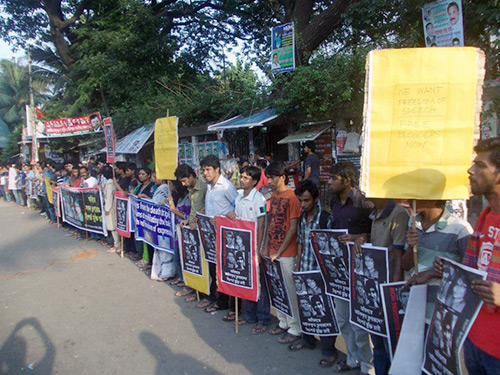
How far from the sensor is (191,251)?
205 inches

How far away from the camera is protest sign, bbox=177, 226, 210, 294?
504 cm

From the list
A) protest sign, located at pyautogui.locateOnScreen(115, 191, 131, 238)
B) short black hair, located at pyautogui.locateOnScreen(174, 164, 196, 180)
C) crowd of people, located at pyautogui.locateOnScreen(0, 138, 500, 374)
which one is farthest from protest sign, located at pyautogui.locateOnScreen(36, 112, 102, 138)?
short black hair, located at pyautogui.locateOnScreen(174, 164, 196, 180)

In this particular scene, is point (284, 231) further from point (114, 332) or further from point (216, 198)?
point (114, 332)

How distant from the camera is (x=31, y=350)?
166 inches

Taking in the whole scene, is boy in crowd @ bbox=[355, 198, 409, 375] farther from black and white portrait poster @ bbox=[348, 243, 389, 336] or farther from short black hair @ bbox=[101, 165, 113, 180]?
short black hair @ bbox=[101, 165, 113, 180]

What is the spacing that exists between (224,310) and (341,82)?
5.72m

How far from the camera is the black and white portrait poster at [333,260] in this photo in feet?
11.1

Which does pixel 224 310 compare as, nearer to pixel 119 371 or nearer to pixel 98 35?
pixel 119 371

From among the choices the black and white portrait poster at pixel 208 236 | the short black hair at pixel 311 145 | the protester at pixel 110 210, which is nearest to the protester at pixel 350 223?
the black and white portrait poster at pixel 208 236

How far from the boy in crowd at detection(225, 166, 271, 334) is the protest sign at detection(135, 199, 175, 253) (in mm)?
1770

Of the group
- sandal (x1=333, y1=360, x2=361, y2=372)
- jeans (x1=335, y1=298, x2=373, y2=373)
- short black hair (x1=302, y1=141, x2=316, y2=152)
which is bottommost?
sandal (x1=333, y1=360, x2=361, y2=372)

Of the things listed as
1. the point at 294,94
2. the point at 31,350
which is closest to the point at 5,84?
the point at 294,94

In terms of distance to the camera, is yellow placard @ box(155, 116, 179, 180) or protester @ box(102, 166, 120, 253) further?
protester @ box(102, 166, 120, 253)

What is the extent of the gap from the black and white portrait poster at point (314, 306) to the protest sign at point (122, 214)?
14.2 ft
